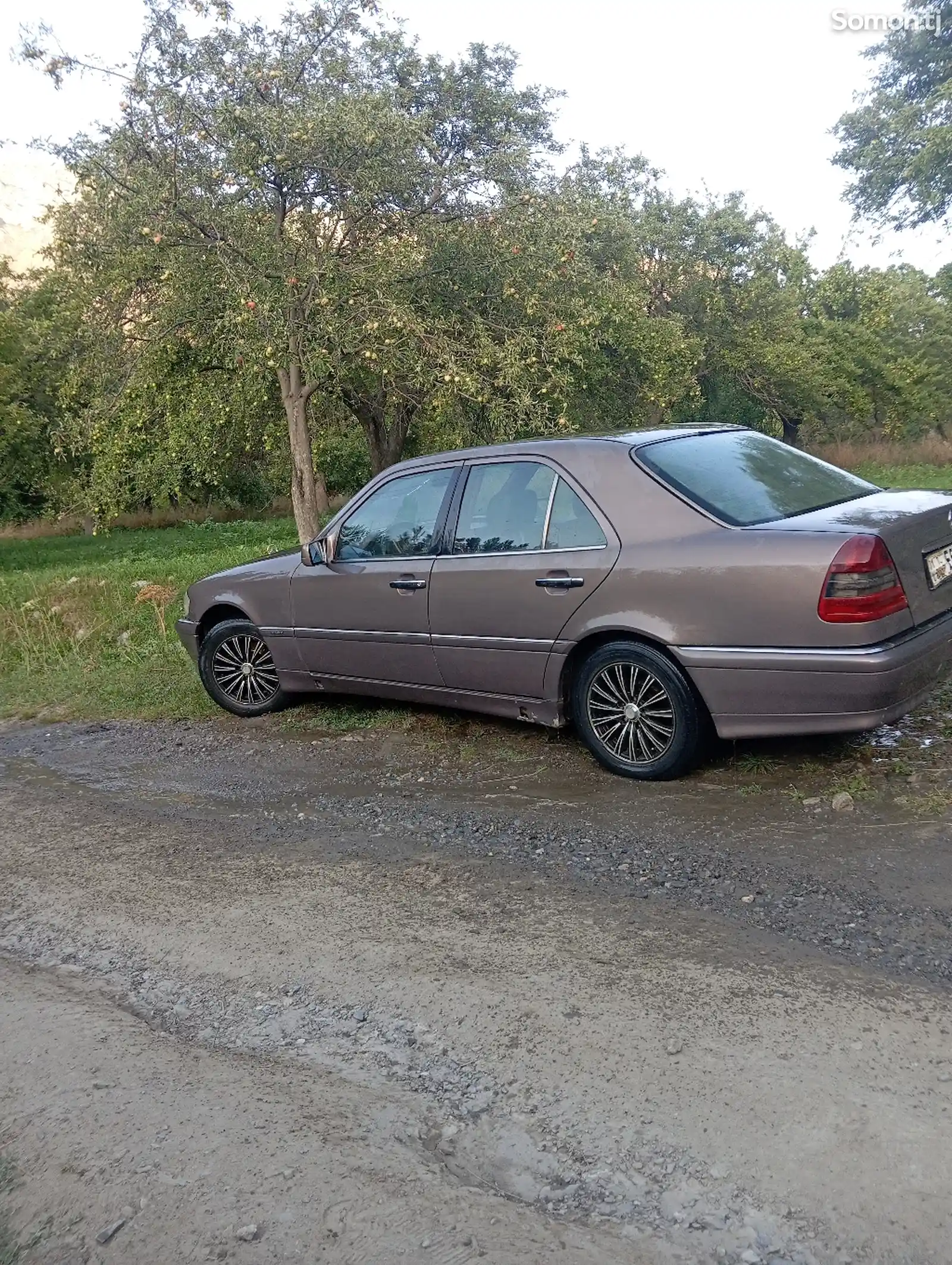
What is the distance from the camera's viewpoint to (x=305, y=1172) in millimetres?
2533

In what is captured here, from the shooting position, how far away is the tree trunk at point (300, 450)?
15039 millimetres

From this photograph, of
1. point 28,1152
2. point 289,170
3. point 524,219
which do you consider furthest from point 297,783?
point 524,219

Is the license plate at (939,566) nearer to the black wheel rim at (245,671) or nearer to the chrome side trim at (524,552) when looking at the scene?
the chrome side trim at (524,552)

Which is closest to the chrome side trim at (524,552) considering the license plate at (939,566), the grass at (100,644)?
the license plate at (939,566)

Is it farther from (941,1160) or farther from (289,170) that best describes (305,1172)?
(289,170)

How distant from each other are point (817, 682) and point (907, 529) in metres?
0.83

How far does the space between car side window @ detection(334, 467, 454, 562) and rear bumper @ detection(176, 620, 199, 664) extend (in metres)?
1.53

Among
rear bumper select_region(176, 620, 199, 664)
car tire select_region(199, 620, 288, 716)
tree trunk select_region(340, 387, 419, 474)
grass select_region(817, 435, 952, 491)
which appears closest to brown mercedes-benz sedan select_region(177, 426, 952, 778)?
car tire select_region(199, 620, 288, 716)

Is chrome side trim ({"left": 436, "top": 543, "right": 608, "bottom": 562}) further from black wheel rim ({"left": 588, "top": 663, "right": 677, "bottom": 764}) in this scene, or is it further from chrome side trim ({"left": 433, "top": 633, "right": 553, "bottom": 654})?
black wheel rim ({"left": 588, "top": 663, "right": 677, "bottom": 764})

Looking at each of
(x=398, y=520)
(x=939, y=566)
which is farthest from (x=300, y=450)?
(x=939, y=566)

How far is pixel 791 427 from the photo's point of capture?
35.1 metres

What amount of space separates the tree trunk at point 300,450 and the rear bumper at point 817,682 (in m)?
11.0

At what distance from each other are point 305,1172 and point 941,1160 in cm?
148

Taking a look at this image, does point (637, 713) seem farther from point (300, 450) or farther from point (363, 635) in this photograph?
point (300, 450)
